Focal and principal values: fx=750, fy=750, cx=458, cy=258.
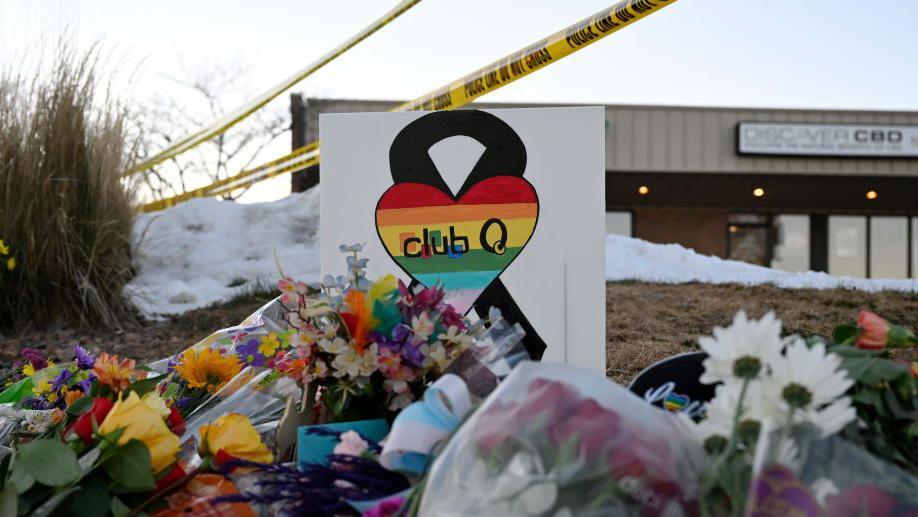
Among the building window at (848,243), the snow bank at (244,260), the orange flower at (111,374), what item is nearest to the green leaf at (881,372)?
the orange flower at (111,374)

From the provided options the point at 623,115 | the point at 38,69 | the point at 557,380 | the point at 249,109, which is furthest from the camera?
the point at 623,115

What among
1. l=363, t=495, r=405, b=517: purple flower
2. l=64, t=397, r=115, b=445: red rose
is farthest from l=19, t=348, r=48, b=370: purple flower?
l=363, t=495, r=405, b=517: purple flower

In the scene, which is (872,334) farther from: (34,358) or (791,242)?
(791,242)

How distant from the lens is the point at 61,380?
1.66 meters

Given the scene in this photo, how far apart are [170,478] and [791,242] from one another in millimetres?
16010

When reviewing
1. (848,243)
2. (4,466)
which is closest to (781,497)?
(4,466)

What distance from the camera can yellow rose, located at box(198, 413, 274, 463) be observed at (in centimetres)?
105

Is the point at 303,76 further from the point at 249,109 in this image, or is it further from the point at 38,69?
the point at 38,69

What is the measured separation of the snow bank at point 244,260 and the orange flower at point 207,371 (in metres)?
4.00

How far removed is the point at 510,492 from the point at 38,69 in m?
5.39

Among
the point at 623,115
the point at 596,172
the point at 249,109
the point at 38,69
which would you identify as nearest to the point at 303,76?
the point at 249,109

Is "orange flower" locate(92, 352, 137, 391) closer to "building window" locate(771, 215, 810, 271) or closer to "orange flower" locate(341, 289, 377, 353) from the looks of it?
"orange flower" locate(341, 289, 377, 353)

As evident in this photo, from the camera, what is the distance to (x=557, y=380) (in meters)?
0.76

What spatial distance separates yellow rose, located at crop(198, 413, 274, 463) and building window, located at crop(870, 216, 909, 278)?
16.4 meters
